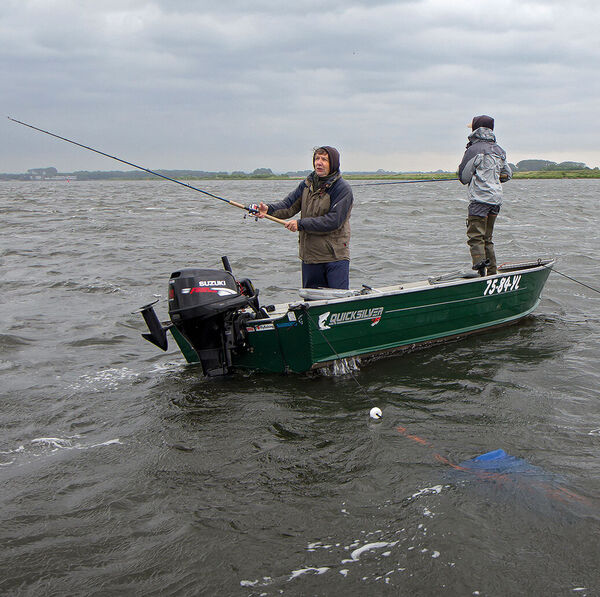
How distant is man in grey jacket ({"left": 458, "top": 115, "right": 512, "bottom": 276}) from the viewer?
293 inches

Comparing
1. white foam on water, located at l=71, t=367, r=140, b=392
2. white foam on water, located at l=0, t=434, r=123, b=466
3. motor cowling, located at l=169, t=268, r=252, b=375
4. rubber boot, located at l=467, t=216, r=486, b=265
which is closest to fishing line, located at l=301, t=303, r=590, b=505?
motor cowling, located at l=169, t=268, r=252, b=375

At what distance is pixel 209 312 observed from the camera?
5.37m

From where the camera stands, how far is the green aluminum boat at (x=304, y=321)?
5.45m

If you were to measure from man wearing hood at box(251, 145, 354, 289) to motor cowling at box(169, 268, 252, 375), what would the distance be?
994 millimetres

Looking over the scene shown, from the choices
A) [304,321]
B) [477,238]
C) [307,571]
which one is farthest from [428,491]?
[477,238]

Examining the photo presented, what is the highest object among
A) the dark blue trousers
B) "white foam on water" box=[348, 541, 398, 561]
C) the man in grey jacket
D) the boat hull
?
the man in grey jacket

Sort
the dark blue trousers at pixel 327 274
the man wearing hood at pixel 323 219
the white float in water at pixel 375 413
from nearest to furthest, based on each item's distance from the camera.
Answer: the white float in water at pixel 375 413 → the man wearing hood at pixel 323 219 → the dark blue trousers at pixel 327 274

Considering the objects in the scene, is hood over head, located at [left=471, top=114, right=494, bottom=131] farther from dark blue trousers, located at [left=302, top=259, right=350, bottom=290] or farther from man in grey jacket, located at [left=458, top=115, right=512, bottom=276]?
dark blue trousers, located at [left=302, top=259, right=350, bottom=290]

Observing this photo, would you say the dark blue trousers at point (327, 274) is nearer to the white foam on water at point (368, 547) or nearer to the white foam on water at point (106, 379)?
the white foam on water at point (106, 379)

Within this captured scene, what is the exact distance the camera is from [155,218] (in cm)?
2506

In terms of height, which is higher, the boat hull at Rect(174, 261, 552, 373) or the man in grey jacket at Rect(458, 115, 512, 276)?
the man in grey jacket at Rect(458, 115, 512, 276)

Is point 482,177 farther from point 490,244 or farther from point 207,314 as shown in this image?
point 207,314

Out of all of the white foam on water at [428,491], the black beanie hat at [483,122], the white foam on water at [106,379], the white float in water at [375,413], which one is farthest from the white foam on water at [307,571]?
the black beanie hat at [483,122]

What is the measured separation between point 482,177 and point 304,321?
3363 mm
